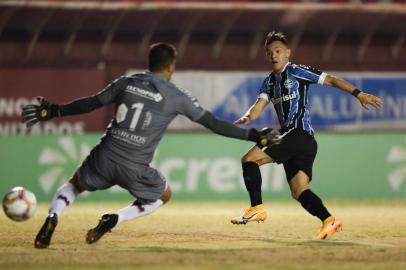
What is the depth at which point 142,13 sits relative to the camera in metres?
19.0

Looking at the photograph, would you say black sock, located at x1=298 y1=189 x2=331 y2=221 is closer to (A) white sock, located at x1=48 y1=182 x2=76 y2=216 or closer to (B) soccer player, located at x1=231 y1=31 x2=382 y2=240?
(B) soccer player, located at x1=231 y1=31 x2=382 y2=240

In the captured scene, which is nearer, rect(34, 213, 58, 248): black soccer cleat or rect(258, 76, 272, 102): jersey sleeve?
rect(34, 213, 58, 248): black soccer cleat

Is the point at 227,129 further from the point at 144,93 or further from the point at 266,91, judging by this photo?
the point at 266,91

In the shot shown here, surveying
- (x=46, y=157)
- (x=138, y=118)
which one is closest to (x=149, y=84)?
(x=138, y=118)

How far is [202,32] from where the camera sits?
19.6 meters

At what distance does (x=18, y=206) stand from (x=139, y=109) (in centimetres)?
150

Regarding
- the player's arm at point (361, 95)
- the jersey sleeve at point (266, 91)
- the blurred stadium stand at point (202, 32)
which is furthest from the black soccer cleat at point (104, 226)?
the blurred stadium stand at point (202, 32)

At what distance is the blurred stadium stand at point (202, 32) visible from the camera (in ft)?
61.4

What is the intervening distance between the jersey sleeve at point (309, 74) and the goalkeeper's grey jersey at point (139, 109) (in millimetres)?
1614

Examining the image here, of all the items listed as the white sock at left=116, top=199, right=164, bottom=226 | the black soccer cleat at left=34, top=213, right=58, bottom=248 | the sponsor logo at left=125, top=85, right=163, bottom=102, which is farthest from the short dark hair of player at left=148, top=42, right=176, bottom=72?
the black soccer cleat at left=34, top=213, right=58, bottom=248

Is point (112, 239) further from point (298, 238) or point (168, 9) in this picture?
point (168, 9)

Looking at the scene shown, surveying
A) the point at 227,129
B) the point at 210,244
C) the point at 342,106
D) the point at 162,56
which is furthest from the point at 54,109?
the point at 342,106

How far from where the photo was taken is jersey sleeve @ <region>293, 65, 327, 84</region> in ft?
30.8

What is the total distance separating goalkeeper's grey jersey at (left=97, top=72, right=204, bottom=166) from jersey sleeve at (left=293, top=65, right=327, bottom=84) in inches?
63.5
